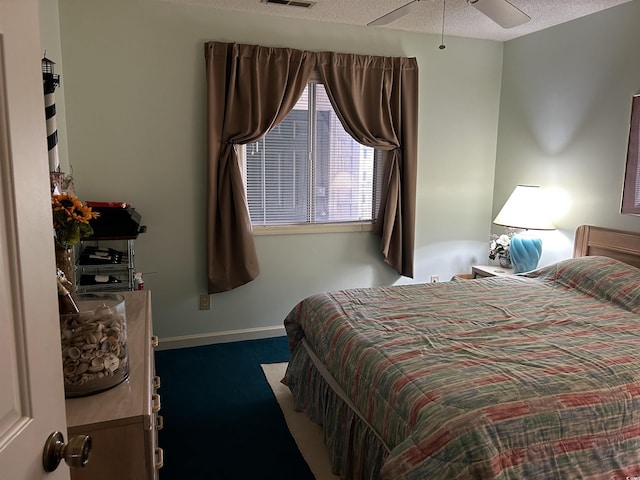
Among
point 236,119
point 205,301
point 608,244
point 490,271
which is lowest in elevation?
point 205,301

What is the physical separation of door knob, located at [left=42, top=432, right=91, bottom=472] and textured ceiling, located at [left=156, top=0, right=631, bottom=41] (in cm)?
314

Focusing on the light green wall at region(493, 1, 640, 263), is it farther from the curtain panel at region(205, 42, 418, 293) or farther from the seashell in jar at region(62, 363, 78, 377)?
the seashell in jar at region(62, 363, 78, 377)

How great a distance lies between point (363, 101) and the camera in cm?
396

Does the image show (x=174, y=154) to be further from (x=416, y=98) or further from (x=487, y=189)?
(x=487, y=189)

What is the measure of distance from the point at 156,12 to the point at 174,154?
971 mm

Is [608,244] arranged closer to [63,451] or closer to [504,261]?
[504,261]

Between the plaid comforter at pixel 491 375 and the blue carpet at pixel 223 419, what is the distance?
486mm

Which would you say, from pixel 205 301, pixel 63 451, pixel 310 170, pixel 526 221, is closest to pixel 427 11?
pixel 310 170

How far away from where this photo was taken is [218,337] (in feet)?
12.9

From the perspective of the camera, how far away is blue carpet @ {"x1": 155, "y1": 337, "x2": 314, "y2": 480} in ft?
7.86

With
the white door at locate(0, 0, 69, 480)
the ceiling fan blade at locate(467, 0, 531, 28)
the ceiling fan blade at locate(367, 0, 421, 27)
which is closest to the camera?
the white door at locate(0, 0, 69, 480)

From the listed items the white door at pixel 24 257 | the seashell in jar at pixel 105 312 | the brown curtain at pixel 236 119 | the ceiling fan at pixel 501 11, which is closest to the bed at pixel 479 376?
the brown curtain at pixel 236 119

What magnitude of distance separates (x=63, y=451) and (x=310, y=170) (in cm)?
328

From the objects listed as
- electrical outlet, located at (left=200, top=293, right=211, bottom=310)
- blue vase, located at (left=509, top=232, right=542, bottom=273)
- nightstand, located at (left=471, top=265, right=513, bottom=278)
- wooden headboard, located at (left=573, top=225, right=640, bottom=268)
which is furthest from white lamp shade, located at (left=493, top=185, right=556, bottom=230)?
electrical outlet, located at (left=200, top=293, right=211, bottom=310)
